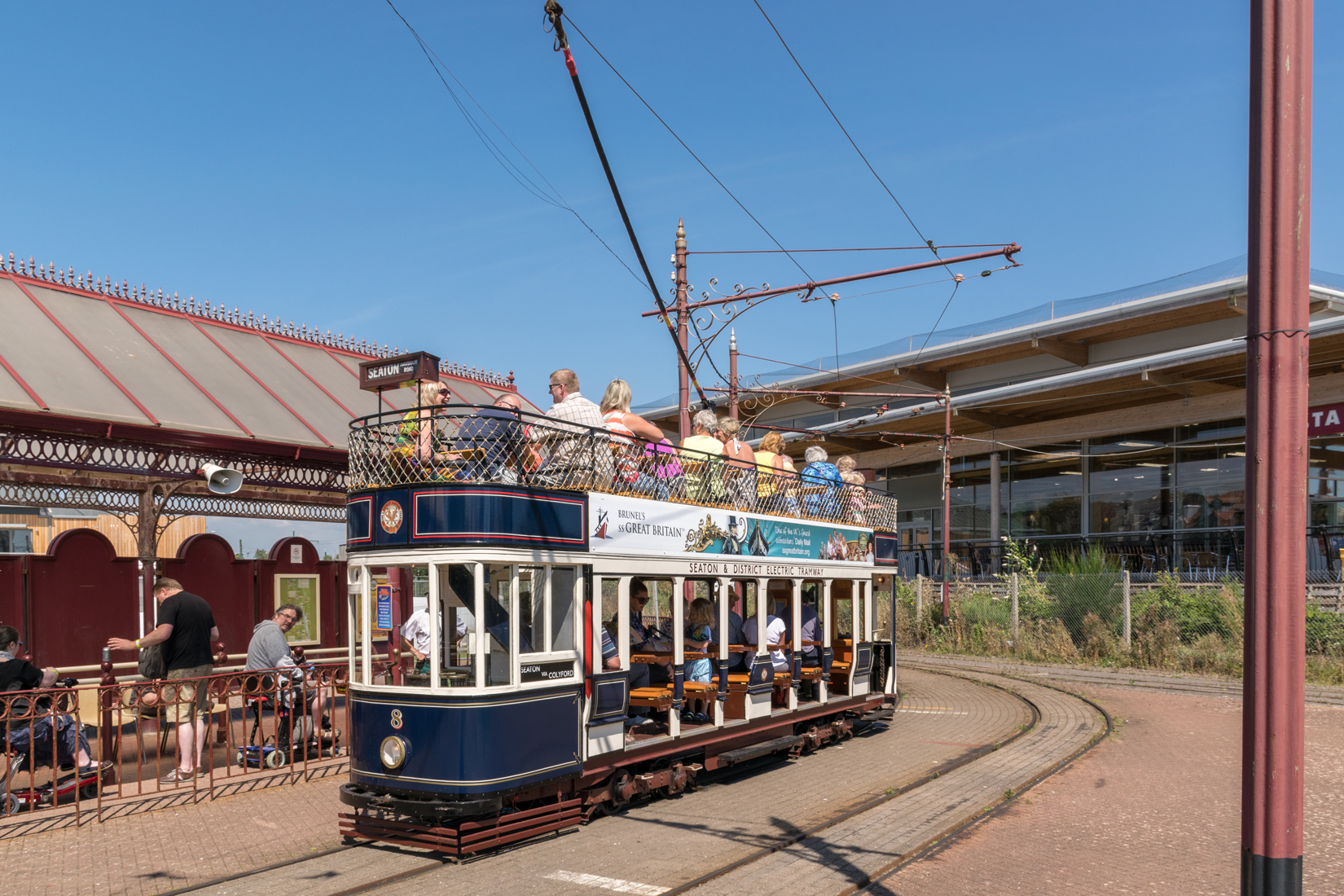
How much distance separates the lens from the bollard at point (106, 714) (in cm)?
888

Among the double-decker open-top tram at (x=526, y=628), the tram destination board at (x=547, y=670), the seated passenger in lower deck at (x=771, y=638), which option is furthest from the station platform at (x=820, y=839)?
the tram destination board at (x=547, y=670)

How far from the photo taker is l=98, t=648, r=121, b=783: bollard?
29.1ft

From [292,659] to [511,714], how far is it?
4081 millimetres

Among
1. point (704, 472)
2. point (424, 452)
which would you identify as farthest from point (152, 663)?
point (704, 472)

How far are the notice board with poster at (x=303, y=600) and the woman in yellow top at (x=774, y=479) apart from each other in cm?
724

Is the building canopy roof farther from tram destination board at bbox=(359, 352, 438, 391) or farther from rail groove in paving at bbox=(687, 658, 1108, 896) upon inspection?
rail groove in paving at bbox=(687, 658, 1108, 896)

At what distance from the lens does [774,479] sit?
1190 cm

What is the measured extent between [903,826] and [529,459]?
4.13 meters

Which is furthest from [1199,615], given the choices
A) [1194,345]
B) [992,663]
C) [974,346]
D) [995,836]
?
[995,836]

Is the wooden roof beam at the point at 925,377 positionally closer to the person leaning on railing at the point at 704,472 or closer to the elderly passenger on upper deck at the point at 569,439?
the person leaning on railing at the point at 704,472

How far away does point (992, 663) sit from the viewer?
2378cm

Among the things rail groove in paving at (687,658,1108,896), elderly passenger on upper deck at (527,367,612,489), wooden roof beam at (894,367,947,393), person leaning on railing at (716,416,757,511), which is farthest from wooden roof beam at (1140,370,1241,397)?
elderly passenger on upper deck at (527,367,612,489)

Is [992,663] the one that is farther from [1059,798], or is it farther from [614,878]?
[614,878]

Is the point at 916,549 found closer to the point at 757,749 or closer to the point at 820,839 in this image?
the point at 757,749
